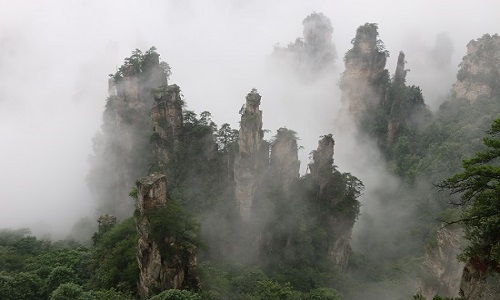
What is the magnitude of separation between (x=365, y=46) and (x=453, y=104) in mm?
22810

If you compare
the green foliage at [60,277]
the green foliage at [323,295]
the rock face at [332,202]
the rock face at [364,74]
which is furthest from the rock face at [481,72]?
the green foliage at [60,277]

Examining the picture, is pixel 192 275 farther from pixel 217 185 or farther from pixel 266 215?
pixel 217 185

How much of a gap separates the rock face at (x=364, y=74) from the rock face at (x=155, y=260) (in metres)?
55.5

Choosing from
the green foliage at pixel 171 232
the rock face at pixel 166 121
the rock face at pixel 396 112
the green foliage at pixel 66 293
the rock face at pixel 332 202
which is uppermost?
the rock face at pixel 396 112

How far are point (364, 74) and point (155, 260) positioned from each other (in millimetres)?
58768

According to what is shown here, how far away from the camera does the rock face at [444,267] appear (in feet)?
111

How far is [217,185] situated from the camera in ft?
170

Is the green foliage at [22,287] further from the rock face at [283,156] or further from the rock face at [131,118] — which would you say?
the rock face at [131,118]

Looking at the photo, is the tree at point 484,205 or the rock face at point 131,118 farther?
the rock face at point 131,118

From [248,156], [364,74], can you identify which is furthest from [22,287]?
[364,74]

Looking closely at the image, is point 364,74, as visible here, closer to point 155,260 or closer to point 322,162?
point 322,162

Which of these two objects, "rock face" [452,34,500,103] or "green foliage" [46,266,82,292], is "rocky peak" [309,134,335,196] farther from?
"rock face" [452,34,500,103]

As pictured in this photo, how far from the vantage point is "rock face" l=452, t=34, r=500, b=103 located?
252 ft

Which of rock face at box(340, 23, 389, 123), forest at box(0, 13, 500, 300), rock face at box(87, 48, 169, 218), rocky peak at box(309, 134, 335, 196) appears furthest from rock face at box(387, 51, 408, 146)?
rock face at box(87, 48, 169, 218)
